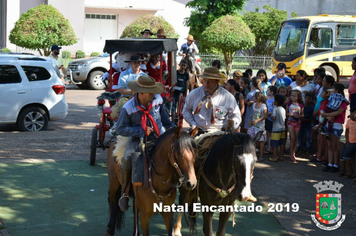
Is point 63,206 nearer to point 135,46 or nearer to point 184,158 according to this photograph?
point 184,158

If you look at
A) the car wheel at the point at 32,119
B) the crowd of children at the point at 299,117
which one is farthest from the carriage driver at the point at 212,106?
the car wheel at the point at 32,119

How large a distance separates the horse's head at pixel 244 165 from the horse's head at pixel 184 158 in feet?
1.69

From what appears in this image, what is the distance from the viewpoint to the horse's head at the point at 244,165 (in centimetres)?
534

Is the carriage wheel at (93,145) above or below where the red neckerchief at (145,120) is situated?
below

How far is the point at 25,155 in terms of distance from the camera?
1112cm

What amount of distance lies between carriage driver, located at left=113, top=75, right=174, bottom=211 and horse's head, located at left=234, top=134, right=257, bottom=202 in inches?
49.2

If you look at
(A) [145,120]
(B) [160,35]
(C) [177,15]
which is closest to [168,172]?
(A) [145,120]

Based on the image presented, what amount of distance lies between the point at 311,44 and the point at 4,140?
17.1m

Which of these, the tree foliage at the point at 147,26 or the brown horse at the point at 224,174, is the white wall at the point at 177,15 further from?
the brown horse at the point at 224,174

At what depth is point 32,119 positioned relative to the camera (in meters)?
13.6

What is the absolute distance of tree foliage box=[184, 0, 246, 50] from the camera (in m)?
32.8

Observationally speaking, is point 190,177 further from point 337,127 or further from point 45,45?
point 45,45

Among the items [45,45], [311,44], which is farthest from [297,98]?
[45,45]

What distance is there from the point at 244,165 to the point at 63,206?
3.82 meters
